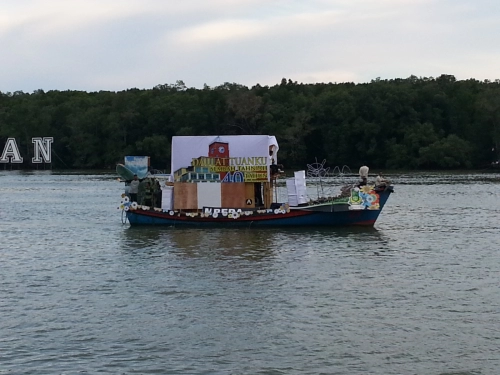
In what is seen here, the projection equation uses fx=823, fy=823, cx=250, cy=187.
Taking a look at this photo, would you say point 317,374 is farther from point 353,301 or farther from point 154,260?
point 154,260

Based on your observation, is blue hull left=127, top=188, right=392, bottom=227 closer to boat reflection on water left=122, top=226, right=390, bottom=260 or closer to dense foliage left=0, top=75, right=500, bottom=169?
boat reflection on water left=122, top=226, right=390, bottom=260

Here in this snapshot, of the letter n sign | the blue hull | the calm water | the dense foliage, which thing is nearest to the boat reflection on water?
the calm water

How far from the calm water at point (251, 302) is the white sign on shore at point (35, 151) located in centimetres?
10169

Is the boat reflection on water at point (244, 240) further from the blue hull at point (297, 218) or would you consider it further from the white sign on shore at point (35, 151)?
the white sign on shore at point (35, 151)

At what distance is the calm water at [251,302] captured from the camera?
16.2 meters

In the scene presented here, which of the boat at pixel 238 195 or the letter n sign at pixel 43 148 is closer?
the boat at pixel 238 195

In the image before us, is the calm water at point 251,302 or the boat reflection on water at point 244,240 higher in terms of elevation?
the boat reflection on water at point 244,240

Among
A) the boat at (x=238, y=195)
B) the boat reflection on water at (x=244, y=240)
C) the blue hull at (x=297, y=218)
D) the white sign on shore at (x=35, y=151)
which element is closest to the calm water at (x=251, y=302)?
the boat reflection on water at (x=244, y=240)

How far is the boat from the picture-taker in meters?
36.9

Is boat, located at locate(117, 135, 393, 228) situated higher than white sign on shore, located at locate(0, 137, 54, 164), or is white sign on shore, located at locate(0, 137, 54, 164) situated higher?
white sign on shore, located at locate(0, 137, 54, 164)

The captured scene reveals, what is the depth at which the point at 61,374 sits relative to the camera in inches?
603

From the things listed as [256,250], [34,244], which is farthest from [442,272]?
[34,244]

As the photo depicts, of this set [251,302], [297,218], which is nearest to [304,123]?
[297,218]

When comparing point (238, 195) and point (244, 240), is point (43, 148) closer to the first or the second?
point (238, 195)
